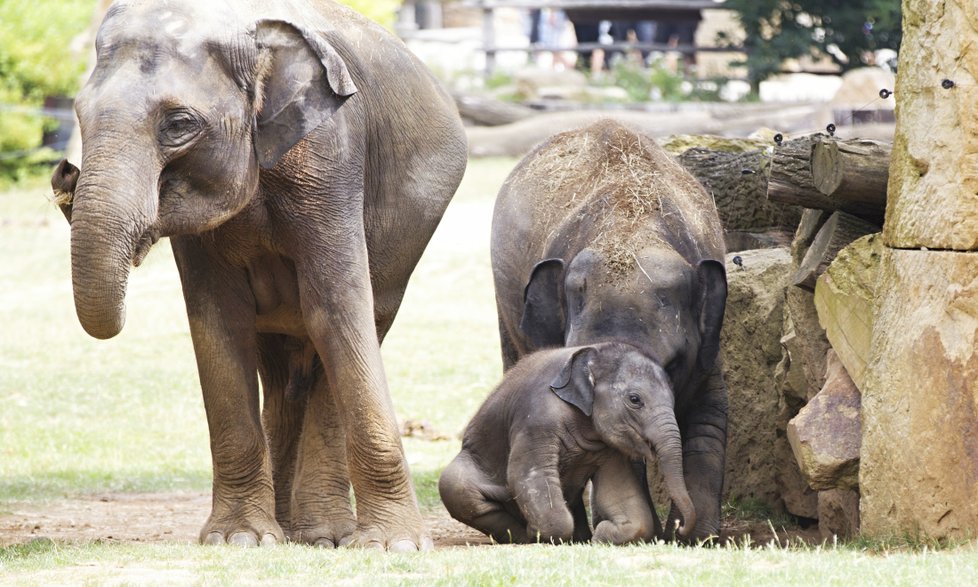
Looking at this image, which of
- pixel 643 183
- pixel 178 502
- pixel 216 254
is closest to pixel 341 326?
pixel 216 254

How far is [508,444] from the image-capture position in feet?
26.7

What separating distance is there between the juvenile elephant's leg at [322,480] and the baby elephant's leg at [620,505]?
127 centimetres

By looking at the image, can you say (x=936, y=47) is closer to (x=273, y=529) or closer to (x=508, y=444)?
(x=508, y=444)

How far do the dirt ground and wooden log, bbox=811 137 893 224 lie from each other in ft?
5.65

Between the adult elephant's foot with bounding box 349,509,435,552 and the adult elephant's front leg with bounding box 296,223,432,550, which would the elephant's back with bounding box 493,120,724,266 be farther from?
the adult elephant's foot with bounding box 349,509,435,552

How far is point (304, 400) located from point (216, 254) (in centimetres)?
124

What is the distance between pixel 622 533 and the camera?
296 inches

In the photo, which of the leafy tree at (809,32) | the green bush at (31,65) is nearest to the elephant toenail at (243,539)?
the leafy tree at (809,32)

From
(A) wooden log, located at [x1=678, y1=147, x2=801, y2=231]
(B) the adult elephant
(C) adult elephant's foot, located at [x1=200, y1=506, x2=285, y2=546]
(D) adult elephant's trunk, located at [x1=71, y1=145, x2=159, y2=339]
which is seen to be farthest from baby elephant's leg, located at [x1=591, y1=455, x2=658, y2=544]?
(A) wooden log, located at [x1=678, y1=147, x2=801, y2=231]

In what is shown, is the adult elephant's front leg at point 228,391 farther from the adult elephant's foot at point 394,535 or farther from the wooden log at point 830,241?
the wooden log at point 830,241

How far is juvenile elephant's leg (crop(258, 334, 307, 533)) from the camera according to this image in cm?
878

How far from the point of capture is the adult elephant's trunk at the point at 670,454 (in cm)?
745

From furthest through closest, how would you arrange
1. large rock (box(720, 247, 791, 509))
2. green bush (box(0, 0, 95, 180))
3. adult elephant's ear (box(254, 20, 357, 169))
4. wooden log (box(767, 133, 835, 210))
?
1. green bush (box(0, 0, 95, 180))
2. large rock (box(720, 247, 791, 509))
3. wooden log (box(767, 133, 835, 210))
4. adult elephant's ear (box(254, 20, 357, 169))

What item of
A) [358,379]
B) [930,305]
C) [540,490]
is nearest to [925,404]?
[930,305]
